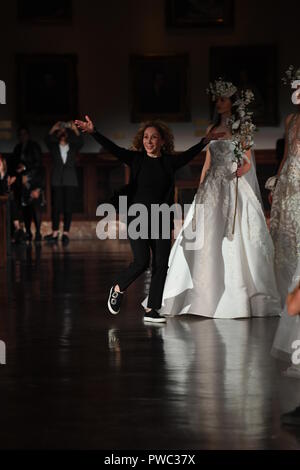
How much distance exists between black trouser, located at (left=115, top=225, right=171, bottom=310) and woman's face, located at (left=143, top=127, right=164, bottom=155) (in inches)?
28.2

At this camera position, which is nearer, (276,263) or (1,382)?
(1,382)

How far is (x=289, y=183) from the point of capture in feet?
30.4

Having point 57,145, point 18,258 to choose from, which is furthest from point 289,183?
point 57,145

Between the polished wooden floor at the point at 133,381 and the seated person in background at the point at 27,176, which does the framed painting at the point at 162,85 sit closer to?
the seated person in background at the point at 27,176

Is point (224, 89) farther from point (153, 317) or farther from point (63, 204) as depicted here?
point (63, 204)

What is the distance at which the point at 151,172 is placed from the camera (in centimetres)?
848

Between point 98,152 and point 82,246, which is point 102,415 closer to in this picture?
point 82,246

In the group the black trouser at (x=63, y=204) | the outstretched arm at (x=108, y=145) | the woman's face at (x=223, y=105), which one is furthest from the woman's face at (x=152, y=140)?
the black trouser at (x=63, y=204)

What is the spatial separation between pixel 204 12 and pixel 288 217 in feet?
40.1

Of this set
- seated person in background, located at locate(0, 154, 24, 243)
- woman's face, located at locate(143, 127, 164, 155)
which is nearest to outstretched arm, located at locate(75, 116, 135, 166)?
woman's face, located at locate(143, 127, 164, 155)

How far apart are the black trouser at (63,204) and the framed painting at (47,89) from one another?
209cm

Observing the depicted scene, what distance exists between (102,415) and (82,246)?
515 inches

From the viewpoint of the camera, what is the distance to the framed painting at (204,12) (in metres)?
20.8

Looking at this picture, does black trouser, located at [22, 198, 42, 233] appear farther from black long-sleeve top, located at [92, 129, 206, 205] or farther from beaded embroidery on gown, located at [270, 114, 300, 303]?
black long-sleeve top, located at [92, 129, 206, 205]
